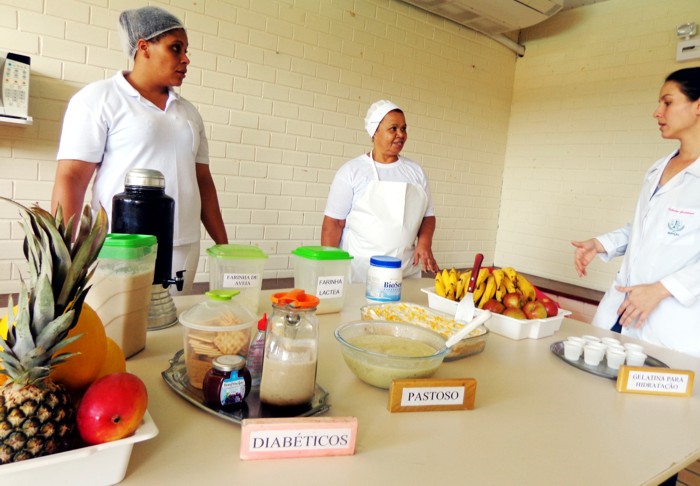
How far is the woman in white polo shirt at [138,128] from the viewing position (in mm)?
1911

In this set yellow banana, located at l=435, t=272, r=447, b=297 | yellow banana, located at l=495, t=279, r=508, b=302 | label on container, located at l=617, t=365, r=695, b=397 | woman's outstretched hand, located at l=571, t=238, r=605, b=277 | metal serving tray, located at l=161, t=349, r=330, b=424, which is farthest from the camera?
woman's outstretched hand, located at l=571, t=238, r=605, b=277

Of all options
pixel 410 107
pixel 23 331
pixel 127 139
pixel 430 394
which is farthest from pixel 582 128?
pixel 23 331

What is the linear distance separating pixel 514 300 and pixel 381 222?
1.10 metres

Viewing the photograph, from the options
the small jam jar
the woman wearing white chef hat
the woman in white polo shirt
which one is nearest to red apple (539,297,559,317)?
the woman wearing white chef hat

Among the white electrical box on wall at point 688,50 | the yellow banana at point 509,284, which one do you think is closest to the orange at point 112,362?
the yellow banana at point 509,284

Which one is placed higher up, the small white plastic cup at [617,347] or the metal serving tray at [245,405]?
the small white plastic cup at [617,347]

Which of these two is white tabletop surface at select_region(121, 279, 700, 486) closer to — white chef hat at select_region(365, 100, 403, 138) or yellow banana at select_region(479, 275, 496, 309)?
yellow banana at select_region(479, 275, 496, 309)

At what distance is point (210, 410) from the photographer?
2.88 feet

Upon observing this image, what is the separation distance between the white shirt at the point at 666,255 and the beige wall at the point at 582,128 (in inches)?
88.4

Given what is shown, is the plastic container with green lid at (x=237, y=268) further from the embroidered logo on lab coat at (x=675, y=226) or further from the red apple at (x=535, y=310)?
the embroidered logo on lab coat at (x=675, y=226)

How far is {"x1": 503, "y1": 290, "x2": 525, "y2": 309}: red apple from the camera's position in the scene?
160 centimetres

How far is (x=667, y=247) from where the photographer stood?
200 cm

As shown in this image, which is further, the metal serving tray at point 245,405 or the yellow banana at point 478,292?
the yellow banana at point 478,292

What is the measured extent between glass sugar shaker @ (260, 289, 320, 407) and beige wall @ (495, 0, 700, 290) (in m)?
4.14
